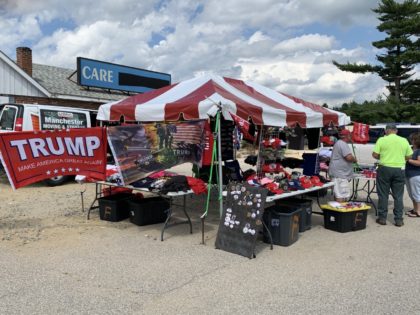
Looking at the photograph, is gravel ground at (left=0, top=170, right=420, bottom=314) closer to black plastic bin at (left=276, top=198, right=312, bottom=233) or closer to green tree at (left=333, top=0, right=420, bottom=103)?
black plastic bin at (left=276, top=198, right=312, bottom=233)

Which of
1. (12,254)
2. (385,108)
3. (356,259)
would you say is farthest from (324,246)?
(385,108)

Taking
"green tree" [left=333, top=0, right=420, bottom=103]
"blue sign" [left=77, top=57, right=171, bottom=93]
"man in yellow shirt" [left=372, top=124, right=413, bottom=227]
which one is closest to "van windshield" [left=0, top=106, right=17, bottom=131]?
"man in yellow shirt" [left=372, top=124, right=413, bottom=227]

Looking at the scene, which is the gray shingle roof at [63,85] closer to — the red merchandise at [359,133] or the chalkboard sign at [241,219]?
the red merchandise at [359,133]

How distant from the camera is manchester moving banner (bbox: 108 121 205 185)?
19.6ft

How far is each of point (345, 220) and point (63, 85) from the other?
16.9 m

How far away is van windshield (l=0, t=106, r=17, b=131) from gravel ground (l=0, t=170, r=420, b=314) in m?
4.17

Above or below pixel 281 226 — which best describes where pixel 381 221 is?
below

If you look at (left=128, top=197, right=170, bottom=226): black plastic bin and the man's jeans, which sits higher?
the man's jeans

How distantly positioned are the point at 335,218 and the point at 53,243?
14.5 ft

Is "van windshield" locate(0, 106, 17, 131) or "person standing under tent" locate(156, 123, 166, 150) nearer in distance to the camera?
"person standing under tent" locate(156, 123, 166, 150)

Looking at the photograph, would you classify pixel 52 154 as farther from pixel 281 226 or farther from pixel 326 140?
pixel 326 140

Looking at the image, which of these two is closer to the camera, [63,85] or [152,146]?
[152,146]

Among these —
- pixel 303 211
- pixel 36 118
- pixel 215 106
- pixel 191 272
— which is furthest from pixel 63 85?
pixel 191 272

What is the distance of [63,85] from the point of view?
1991 centimetres
